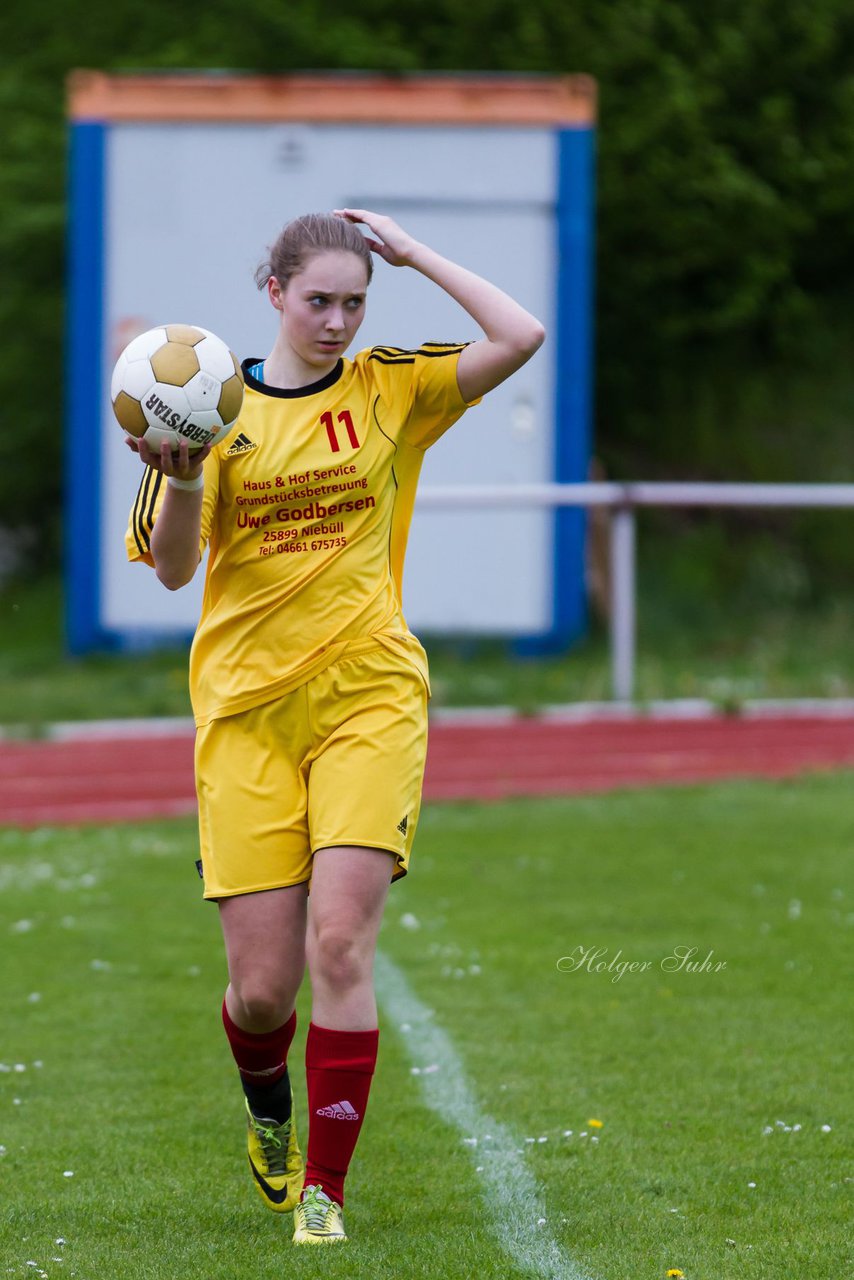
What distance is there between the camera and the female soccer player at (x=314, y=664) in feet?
14.0

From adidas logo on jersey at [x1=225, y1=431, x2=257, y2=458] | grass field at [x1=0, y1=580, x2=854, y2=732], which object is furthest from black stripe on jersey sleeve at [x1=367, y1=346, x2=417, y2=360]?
grass field at [x1=0, y1=580, x2=854, y2=732]

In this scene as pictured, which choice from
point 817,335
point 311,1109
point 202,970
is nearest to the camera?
point 311,1109

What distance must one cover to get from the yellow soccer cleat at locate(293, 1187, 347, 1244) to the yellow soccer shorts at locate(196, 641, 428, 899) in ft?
2.29

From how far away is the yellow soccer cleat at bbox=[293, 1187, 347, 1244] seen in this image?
4.17 meters

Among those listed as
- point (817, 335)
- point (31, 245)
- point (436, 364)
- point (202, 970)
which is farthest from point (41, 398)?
point (436, 364)

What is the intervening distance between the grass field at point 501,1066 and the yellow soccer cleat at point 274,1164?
0.07m

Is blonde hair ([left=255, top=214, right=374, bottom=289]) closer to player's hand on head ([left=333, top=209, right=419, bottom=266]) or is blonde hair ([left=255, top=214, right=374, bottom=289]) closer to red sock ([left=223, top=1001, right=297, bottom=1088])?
player's hand on head ([left=333, top=209, right=419, bottom=266])

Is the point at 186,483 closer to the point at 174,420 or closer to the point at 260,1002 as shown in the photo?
the point at 174,420

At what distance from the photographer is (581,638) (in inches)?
665

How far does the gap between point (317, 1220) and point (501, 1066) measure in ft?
5.24

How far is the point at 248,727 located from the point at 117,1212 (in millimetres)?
1198

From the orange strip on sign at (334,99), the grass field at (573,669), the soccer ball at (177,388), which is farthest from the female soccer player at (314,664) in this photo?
the orange strip on sign at (334,99)

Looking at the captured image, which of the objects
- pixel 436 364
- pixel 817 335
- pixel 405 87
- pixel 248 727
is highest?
pixel 405 87

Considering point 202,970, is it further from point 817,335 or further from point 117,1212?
point 817,335
